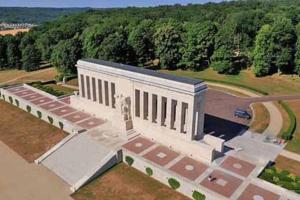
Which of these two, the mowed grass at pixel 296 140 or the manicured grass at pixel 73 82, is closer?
the mowed grass at pixel 296 140

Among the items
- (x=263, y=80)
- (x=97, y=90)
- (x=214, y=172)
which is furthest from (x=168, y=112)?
(x=263, y=80)

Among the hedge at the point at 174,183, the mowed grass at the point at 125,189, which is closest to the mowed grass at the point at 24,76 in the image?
the mowed grass at the point at 125,189

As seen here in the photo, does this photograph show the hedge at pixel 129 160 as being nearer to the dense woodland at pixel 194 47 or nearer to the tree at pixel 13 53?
the dense woodland at pixel 194 47

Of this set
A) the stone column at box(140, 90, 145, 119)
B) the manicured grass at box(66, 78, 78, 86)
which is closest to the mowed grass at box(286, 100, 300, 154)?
the stone column at box(140, 90, 145, 119)

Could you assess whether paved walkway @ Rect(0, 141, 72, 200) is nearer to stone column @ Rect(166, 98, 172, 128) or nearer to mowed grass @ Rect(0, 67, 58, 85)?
stone column @ Rect(166, 98, 172, 128)

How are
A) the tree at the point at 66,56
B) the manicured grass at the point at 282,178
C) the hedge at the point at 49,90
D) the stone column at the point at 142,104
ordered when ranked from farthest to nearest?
the tree at the point at 66,56 < the hedge at the point at 49,90 < the stone column at the point at 142,104 < the manicured grass at the point at 282,178

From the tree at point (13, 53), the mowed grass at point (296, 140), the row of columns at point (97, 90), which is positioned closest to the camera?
the mowed grass at point (296, 140)

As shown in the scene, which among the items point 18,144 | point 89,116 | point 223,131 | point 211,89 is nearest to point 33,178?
point 18,144

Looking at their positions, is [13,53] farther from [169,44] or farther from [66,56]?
[169,44]
